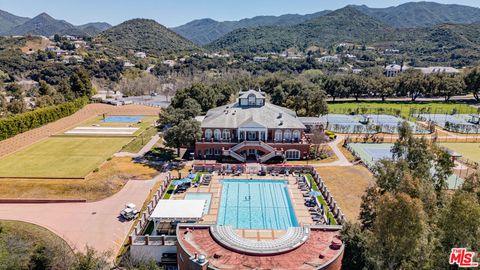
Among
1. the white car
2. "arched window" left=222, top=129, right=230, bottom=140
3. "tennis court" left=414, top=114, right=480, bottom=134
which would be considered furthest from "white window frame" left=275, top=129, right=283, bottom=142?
"tennis court" left=414, top=114, right=480, bottom=134

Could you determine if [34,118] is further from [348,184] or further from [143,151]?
[348,184]

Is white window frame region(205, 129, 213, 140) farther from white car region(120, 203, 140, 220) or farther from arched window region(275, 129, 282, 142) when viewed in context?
white car region(120, 203, 140, 220)

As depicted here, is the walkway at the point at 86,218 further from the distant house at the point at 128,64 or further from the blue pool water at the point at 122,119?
the distant house at the point at 128,64

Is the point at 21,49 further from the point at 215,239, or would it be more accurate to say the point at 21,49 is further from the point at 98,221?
the point at 215,239

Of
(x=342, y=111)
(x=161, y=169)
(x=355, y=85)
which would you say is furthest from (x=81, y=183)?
(x=355, y=85)

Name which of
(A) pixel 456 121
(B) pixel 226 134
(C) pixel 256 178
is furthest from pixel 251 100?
(A) pixel 456 121

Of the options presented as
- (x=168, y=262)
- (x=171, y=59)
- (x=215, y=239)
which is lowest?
(x=168, y=262)
